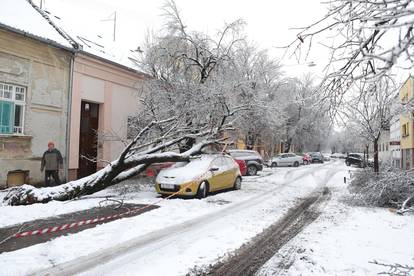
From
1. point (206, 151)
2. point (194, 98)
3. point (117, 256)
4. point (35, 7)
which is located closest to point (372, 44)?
point (117, 256)

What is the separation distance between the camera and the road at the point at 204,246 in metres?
5.05

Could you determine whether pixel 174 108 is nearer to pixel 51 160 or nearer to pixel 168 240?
pixel 51 160

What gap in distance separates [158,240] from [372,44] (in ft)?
Result: 16.0

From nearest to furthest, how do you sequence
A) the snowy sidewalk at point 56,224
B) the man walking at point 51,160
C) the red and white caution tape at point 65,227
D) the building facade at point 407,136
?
the snowy sidewalk at point 56,224 < the red and white caution tape at point 65,227 < the man walking at point 51,160 < the building facade at point 407,136

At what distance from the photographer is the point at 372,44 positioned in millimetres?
3600

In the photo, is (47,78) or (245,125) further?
(245,125)

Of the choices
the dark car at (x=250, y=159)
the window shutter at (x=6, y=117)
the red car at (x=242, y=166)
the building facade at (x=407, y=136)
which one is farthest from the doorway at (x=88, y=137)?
the building facade at (x=407, y=136)

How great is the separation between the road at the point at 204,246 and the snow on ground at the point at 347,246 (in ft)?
1.10

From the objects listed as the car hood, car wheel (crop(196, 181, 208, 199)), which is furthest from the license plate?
car wheel (crop(196, 181, 208, 199))

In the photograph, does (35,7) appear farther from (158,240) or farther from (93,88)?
(158,240)

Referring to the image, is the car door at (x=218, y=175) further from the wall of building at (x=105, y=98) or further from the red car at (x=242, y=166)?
the red car at (x=242, y=166)

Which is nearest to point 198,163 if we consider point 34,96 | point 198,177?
point 198,177

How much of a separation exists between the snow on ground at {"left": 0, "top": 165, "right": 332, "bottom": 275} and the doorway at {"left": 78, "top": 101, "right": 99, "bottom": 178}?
6263 mm

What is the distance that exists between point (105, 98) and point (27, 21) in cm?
480
